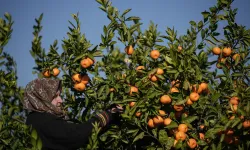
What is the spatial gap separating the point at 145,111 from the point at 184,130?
434mm

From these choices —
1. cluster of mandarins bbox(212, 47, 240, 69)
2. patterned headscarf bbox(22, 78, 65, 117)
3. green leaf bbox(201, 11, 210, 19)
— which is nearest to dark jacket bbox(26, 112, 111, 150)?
patterned headscarf bbox(22, 78, 65, 117)

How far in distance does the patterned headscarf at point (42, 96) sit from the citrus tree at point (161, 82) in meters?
0.15

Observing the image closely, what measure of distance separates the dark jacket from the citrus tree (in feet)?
0.47

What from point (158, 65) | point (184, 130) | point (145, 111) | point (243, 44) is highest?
point (243, 44)

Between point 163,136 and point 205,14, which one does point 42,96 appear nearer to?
point 163,136

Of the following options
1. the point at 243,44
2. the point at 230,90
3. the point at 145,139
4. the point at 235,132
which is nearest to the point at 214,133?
the point at 235,132

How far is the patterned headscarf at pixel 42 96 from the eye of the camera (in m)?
3.15

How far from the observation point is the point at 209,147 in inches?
110

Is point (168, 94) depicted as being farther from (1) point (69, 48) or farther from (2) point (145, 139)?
(1) point (69, 48)

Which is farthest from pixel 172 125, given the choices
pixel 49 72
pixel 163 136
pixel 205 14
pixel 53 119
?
pixel 49 72

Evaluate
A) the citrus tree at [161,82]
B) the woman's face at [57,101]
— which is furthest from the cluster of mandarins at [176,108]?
the woman's face at [57,101]

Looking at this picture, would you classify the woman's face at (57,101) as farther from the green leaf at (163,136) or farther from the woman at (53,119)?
Result: the green leaf at (163,136)

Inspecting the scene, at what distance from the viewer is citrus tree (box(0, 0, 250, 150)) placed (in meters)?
2.75

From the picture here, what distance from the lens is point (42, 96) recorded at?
10.6ft
